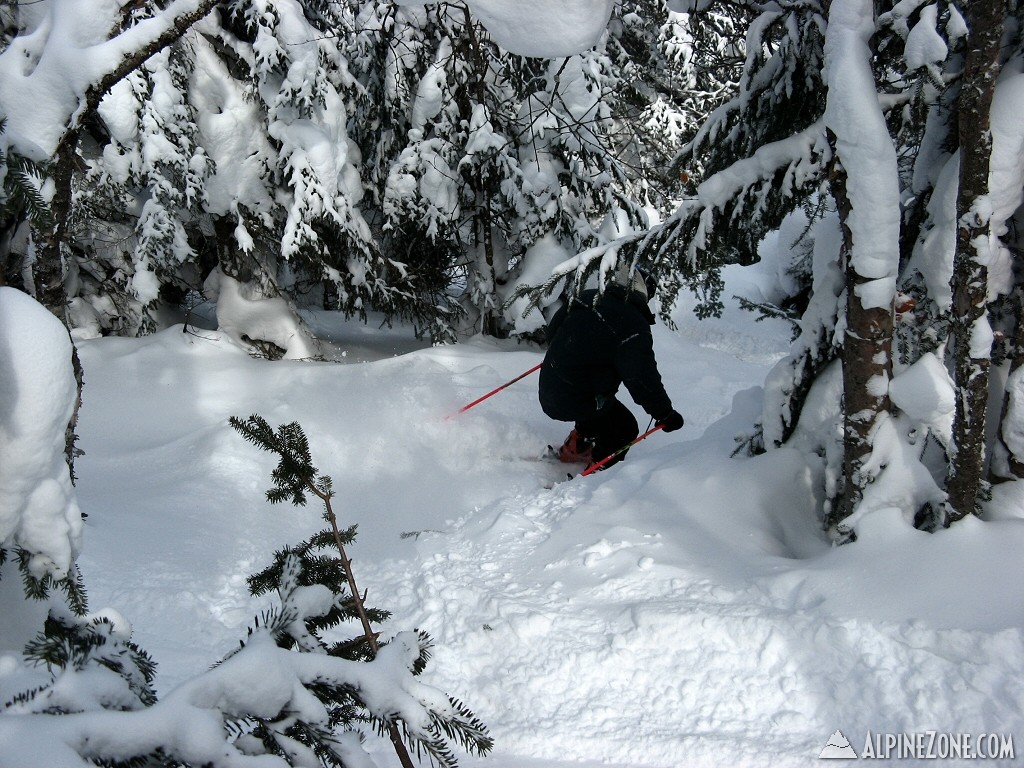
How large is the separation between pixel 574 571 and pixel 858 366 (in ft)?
5.69

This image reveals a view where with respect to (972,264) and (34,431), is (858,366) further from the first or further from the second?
(34,431)

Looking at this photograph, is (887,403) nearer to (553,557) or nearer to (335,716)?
(553,557)

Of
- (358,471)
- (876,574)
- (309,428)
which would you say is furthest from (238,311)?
(876,574)

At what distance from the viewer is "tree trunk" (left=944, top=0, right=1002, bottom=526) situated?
2.76 metres

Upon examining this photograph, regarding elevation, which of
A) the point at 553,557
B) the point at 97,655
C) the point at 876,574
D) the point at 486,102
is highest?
the point at 486,102

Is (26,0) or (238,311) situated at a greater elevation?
(26,0)

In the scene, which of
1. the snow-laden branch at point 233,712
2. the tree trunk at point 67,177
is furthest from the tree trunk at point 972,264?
the tree trunk at point 67,177

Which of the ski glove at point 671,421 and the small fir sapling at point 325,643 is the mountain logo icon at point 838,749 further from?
the ski glove at point 671,421

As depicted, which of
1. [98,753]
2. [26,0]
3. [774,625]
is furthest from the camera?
[26,0]

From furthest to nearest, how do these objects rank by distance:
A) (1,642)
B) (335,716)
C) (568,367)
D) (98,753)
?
1. (568,367)
2. (1,642)
3. (335,716)
4. (98,753)

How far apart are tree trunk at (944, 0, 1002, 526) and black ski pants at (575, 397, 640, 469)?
2.89 meters

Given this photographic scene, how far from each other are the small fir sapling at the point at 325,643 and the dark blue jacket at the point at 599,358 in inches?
133

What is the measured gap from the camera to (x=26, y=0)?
688 cm

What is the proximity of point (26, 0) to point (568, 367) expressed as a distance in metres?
6.49
